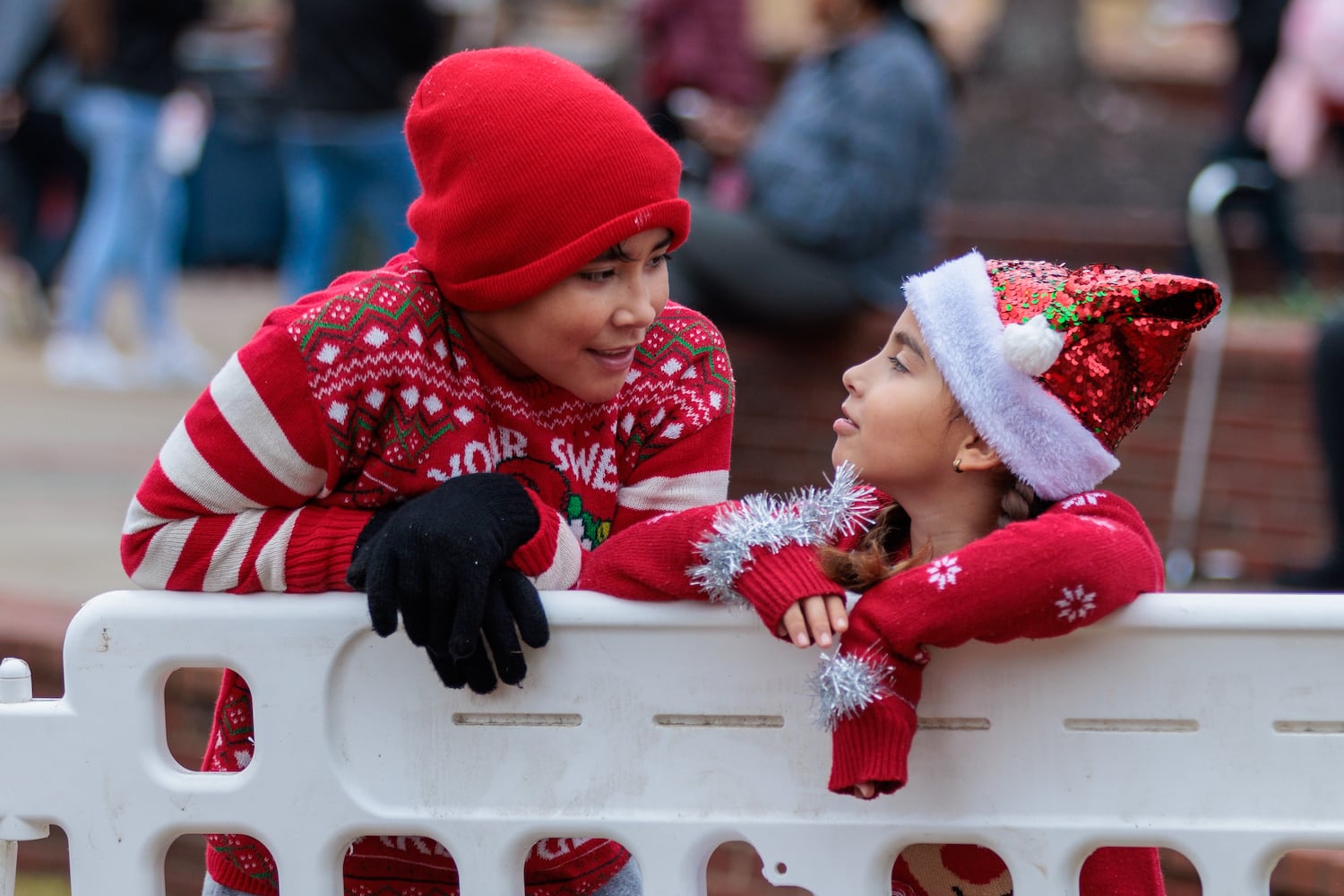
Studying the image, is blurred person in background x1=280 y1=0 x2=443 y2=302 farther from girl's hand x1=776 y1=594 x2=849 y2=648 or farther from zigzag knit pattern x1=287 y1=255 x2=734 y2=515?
girl's hand x1=776 y1=594 x2=849 y2=648

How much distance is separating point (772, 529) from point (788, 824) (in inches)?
12.2

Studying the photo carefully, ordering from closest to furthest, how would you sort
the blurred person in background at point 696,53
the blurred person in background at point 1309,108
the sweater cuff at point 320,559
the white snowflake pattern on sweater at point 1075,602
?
the white snowflake pattern on sweater at point 1075,602 < the sweater cuff at point 320,559 < the blurred person in background at point 1309,108 < the blurred person in background at point 696,53

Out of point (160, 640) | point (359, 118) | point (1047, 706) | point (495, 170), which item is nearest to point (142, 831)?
point (160, 640)

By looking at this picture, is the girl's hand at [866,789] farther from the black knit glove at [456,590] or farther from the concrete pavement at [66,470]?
the concrete pavement at [66,470]

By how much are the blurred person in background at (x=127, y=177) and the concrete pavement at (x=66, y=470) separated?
202mm

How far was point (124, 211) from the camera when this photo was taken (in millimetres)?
7164

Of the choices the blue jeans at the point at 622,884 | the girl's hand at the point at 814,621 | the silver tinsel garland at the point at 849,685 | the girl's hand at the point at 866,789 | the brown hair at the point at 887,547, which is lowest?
the blue jeans at the point at 622,884

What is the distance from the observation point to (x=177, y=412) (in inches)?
275

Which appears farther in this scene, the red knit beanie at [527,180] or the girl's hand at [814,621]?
the red knit beanie at [527,180]

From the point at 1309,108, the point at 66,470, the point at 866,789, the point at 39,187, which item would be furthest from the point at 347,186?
the point at 866,789

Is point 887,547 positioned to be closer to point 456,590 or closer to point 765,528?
A: point 765,528

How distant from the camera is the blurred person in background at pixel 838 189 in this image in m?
4.56

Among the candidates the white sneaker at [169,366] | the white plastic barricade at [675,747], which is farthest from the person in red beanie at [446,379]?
the white sneaker at [169,366]

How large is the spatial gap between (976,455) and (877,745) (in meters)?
0.45
